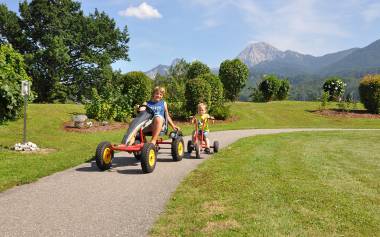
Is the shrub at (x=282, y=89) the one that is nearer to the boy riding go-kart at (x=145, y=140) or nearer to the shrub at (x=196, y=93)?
the shrub at (x=196, y=93)

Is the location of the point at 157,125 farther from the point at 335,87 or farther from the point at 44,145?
the point at 335,87

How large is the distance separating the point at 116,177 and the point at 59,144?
21.7 ft

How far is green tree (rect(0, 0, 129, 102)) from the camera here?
148 ft

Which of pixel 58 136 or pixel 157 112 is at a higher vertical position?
pixel 157 112

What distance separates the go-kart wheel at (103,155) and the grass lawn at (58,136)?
1.10m

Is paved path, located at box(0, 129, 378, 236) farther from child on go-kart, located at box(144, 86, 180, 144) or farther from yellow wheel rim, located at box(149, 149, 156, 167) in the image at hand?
child on go-kart, located at box(144, 86, 180, 144)

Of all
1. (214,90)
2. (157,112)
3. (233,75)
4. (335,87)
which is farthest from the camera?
(233,75)

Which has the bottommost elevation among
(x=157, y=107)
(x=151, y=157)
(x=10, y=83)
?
(x=151, y=157)

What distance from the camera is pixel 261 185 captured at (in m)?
7.74

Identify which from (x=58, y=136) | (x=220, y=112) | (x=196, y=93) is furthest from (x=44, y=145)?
(x=220, y=112)

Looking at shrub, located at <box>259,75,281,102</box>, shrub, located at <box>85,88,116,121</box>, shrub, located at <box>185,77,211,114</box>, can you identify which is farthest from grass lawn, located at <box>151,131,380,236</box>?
shrub, located at <box>259,75,281,102</box>

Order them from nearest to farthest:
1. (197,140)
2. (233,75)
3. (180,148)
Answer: (180,148)
(197,140)
(233,75)

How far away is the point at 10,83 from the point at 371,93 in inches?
1197

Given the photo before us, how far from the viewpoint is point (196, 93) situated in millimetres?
27062
